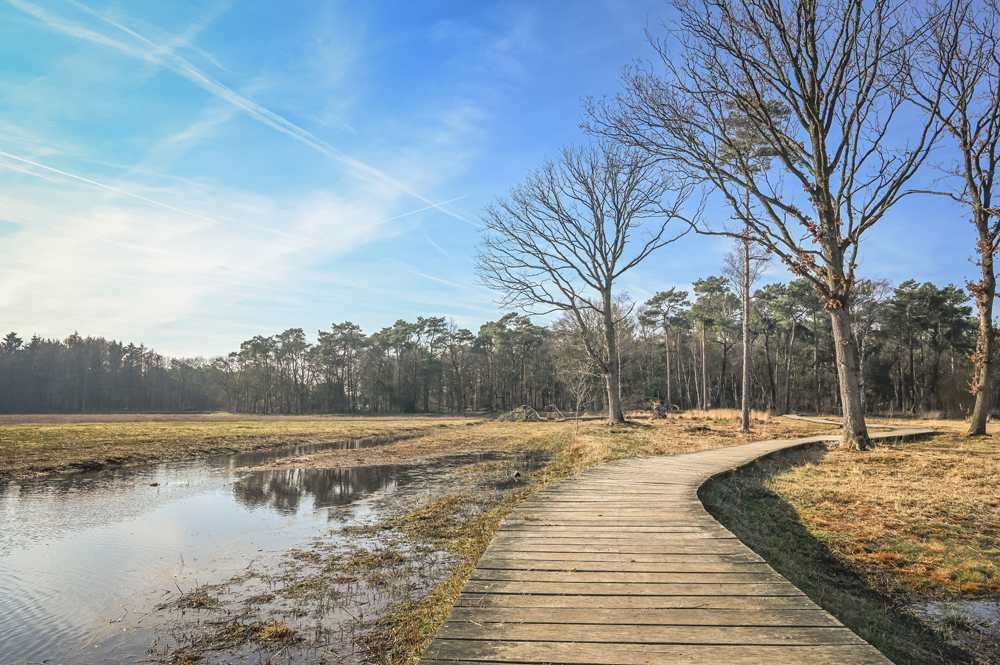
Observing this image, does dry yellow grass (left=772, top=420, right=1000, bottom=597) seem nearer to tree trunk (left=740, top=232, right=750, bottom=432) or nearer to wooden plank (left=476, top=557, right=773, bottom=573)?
wooden plank (left=476, top=557, right=773, bottom=573)

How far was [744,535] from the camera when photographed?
6.16 meters

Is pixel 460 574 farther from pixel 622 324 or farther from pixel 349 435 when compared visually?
pixel 622 324

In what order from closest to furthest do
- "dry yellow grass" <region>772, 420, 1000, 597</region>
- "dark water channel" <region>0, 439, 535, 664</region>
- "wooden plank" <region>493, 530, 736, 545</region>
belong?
"wooden plank" <region>493, 530, 736, 545</region>, "dark water channel" <region>0, 439, 535, 664</region>, "dry yellow grass" <region>772, 420, 1000, 597</region>

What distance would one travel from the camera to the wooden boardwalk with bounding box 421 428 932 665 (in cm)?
246

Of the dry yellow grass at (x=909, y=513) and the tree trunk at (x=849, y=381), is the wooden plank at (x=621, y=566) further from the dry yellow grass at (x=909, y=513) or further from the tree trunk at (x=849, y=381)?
the tree trunk at (x=849, y=381)

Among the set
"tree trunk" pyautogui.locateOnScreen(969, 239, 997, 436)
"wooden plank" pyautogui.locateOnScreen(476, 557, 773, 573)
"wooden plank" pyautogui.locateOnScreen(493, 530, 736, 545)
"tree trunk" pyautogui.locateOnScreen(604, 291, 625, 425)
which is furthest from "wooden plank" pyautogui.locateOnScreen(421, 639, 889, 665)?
"tree trunk" pyautogui.locateOnScreen(604, 291, 625, 425)

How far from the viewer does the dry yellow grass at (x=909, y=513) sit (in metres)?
4.97

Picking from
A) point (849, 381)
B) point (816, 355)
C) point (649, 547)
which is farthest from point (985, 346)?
point (816, 355)

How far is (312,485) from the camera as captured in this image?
12.8 meters

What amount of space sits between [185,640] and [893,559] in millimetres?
6964

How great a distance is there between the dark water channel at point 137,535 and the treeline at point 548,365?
21.7m

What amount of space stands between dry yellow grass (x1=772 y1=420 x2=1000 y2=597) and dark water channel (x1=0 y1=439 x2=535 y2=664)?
6.97m

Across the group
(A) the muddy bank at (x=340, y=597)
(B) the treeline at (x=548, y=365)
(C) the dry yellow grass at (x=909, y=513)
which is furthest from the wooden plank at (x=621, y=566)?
(B) the treeline at (x=548, y=365)

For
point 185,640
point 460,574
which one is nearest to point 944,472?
point 460,574
